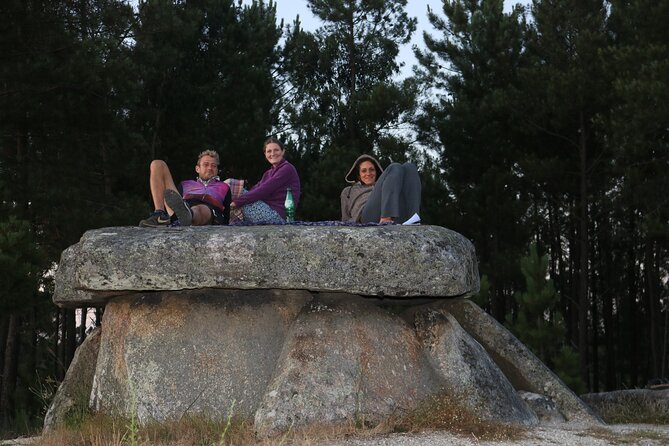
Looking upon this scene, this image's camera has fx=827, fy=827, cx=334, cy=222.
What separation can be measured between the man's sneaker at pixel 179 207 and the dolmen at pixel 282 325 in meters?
0.41

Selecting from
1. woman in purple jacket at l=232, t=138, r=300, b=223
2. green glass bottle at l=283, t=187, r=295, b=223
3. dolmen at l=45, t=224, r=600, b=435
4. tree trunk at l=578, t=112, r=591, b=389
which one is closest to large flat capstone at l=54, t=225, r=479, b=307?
dolmen at l=45, t=224, r=600, b=435

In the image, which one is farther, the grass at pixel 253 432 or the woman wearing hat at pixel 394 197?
the woman wearing hat at pixel 394 197

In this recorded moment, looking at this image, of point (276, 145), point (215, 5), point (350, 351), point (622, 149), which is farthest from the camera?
point (215, 5)

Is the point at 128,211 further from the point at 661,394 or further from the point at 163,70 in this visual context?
the point at 661,394

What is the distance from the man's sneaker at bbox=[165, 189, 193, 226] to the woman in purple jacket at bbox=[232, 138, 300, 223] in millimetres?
752

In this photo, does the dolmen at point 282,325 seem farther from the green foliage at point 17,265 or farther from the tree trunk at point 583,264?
the tree trunk at point 583,264

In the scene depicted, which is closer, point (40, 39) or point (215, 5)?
point (40, 39)

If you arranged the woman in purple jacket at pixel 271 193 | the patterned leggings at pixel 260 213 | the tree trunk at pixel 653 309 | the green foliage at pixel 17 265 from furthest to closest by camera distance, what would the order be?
the tree trunk at pixel 653 309, the green foliage at pixel 17 265, the woman in purple jacket at pixel 271 193, the patterned leggings at pixel 260 213

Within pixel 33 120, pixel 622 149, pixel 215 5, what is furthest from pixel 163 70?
pixel 622 149

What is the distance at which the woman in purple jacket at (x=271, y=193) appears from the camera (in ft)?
22.0

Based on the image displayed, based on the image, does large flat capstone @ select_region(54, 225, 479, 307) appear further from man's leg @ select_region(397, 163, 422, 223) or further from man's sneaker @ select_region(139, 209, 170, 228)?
man's leg @ select_region(397, 163, 422, 223)

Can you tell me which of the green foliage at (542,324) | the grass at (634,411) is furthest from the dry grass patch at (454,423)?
the green foliage at (542,324)

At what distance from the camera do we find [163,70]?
49.5 ft

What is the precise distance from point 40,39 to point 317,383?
9.01 meters
